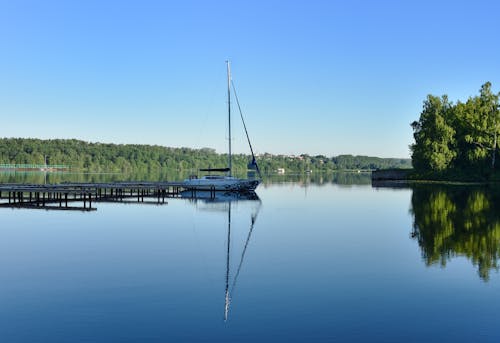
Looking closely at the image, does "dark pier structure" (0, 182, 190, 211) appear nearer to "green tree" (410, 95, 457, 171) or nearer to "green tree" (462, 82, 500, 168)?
"green tree" (410, 95, 457, 171)

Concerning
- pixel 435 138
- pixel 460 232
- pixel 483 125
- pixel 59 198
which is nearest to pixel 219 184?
pixel 59 198

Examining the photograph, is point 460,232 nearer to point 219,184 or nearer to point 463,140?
point 219,184

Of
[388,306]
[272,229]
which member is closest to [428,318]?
[388,306]

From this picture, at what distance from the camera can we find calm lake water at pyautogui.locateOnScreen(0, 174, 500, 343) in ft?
53.1

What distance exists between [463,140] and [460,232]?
87.8m

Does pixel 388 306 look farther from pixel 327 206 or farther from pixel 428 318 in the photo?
pixel 327 206

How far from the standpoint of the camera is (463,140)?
118 m

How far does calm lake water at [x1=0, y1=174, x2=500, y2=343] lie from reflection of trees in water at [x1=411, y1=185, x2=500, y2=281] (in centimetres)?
18

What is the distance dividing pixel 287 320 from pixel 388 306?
13.7 ft

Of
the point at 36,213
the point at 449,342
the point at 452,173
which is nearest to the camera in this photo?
the point at 449,342

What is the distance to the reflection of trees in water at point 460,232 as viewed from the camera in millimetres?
28172

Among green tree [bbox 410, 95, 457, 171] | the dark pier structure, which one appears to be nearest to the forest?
green tree [bbox 410, 95, 457, 171]

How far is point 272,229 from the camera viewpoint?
40.8 metres

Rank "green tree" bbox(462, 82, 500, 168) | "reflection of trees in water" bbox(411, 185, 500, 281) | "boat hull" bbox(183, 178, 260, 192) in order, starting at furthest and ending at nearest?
"green tree" bbox(462, 82, 500, 168) → "boat hull" bbox(183, 178, 260, 192) → "reflection of trees in water" bbox(411, 185, 500, 281)
